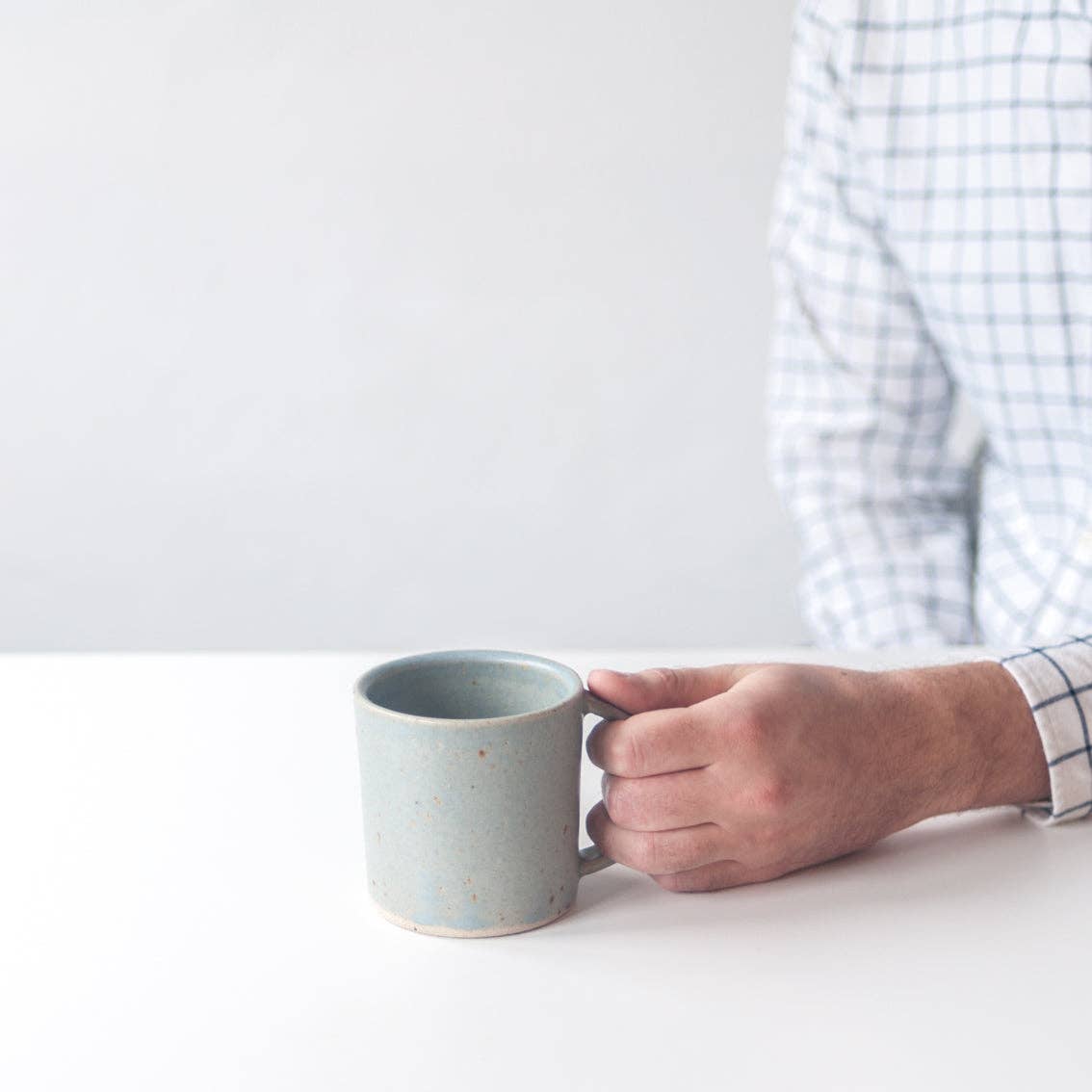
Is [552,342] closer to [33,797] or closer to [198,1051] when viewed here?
[33,797]

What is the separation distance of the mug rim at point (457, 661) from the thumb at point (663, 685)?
2 cm

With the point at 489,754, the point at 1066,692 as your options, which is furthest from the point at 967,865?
the point at 489,754

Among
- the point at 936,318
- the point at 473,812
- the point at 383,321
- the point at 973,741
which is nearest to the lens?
the point at 473,812

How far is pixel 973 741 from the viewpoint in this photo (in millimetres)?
715

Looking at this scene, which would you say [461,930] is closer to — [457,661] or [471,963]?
[471,963]

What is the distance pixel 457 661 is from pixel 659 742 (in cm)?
11

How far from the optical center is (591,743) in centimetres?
64

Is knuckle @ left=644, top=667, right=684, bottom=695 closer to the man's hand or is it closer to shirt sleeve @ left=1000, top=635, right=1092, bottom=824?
the man's hand

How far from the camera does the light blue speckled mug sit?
57 centimetres

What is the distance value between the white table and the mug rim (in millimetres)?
101

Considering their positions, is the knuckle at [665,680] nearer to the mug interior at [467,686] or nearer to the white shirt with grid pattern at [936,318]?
the mug interior at [467,686]

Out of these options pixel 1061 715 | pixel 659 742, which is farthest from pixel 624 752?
pixel 1061 715

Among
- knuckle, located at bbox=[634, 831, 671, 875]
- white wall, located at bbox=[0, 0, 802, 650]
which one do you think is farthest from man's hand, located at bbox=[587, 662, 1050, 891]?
white wall, located at bbox=[0, 0, 802, 650]

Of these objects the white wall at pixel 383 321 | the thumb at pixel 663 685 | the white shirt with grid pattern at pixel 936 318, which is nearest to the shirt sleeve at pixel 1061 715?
the thumb at pixel 663 685
